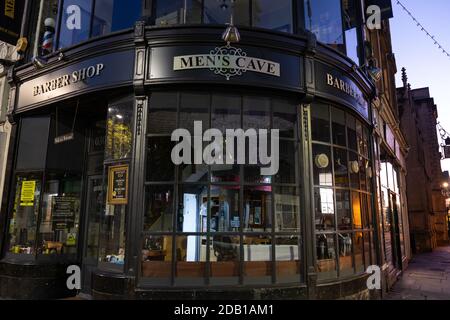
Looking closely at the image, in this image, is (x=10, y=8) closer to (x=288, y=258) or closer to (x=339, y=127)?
(x=339, y=127)

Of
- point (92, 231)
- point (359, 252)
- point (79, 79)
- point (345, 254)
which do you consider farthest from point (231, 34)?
point (359, 252)

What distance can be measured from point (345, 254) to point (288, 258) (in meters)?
1.47

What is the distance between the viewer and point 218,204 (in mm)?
5949

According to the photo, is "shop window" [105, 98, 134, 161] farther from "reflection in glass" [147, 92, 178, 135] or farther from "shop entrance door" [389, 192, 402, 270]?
"shop entrance door" [389, 192, 402, 270]

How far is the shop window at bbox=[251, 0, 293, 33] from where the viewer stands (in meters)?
6.69

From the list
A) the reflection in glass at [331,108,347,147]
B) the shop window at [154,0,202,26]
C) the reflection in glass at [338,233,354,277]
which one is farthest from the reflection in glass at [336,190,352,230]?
the shop window at [154,0,202,26]

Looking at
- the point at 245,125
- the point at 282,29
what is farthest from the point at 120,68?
the point at 282,29

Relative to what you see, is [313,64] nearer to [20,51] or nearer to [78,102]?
[78,102]

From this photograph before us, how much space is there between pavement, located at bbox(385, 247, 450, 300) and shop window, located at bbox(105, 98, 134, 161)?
645cm

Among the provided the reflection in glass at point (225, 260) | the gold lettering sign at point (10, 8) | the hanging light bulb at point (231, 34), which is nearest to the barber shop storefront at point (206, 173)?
the reflection in glass at point (225, 260)

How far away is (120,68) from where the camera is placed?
6.36m

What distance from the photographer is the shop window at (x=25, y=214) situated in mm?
7543

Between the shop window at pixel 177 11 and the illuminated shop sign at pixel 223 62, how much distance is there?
92 centimetres
